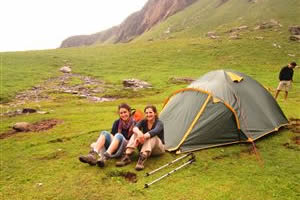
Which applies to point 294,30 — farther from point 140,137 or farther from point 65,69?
point 140,137

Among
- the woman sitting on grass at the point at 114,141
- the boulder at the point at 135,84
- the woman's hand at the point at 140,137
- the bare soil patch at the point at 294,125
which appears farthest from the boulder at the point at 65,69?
the woman's hand at the point at 140,137

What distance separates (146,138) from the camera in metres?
8.73

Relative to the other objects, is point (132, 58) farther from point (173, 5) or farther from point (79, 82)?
point (173, 5)

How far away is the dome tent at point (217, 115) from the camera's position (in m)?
10.3

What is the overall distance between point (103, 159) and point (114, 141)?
681 mm

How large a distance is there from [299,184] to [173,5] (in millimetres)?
131740

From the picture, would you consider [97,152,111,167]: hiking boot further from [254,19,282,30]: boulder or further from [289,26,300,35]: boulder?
[254,19,282,30]: boulder

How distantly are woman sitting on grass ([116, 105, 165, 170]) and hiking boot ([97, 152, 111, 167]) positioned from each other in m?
0.42

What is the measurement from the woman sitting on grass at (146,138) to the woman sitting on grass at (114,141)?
14.4 inches

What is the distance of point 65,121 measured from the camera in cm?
1669

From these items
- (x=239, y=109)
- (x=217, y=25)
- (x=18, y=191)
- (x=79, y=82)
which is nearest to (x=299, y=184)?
(x=239, y=109)

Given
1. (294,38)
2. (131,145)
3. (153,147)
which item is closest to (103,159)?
(131,145)

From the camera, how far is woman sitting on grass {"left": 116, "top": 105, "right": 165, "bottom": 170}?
870cm

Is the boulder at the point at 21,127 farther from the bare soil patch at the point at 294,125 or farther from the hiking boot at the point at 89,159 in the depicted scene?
the bare soil patch at the point at 294,125
